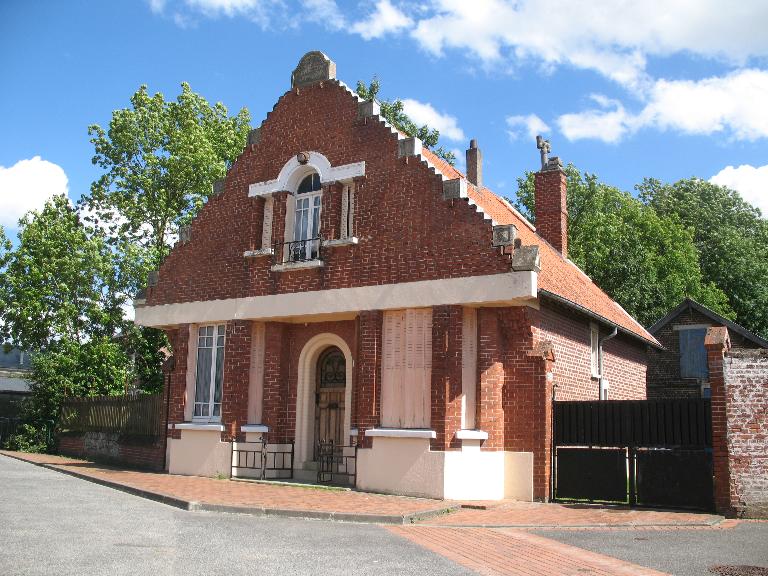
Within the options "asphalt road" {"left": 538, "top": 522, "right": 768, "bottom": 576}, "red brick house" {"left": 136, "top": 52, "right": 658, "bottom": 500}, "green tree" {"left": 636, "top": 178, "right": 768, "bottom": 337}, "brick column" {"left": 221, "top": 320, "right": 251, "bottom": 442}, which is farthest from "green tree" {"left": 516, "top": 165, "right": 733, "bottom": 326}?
"asphalt road" {"left": 538, "top": 522, "right": 768, "bottom": 576}

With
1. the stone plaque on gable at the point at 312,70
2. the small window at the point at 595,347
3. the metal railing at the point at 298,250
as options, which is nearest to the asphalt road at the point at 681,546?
the small window at the point at 595,347

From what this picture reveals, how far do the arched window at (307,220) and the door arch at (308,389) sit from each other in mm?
1901

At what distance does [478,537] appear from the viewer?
1047cm

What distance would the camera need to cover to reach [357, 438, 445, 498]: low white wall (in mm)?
14695

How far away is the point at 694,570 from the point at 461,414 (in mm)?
6940

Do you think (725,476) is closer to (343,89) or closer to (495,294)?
(495,294)

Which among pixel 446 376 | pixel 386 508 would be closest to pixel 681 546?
pixel 386 508

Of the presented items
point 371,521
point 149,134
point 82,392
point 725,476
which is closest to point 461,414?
point 371,521

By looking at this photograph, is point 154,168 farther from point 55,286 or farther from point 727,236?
point 727,236

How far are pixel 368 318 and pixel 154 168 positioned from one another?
55.6ft

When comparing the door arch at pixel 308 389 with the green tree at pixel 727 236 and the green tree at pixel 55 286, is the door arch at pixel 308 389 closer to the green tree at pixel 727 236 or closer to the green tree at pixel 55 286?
the green tree at pixel 55 286

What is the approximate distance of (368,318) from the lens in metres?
16.1

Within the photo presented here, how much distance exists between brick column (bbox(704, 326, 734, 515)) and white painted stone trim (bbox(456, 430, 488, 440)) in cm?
397

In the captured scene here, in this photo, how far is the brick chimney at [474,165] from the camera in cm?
2255
